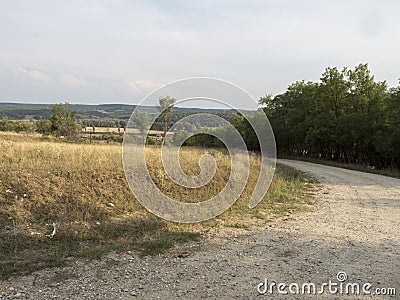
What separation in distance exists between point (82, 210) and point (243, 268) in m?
4.01

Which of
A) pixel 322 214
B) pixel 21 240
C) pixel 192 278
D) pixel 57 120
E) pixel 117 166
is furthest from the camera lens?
pixel 57 120

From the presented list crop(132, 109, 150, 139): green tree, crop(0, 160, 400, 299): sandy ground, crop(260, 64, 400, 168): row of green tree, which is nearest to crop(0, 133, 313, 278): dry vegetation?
crop(0, 160, 400, 299): sandy ground

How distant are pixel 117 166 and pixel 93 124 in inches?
1207

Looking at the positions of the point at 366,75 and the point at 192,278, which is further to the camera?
the point at 366,75

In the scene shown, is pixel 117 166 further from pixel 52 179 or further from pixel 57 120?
pixel 57 120

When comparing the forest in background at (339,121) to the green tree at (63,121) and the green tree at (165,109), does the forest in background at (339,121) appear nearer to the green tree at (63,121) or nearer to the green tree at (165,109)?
the green tree at (63,121)

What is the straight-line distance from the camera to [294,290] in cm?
423

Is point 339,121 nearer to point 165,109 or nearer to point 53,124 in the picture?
point 165,109

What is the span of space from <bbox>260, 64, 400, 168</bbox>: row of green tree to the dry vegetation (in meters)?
16.4

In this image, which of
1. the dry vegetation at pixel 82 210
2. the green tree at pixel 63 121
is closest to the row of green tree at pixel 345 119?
the dry vegetation at pixel 82 210

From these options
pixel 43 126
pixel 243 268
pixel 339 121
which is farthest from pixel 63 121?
pixel 243 268

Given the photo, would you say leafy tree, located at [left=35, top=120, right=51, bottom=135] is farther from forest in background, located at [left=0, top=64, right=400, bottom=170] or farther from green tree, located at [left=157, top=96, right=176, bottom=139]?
green tree, located at [left=157, top=96, right=176, bottom=139]

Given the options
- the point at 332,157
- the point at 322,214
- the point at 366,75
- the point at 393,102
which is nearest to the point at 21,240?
the point at 322,214

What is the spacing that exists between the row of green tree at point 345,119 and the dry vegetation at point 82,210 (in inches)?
647
